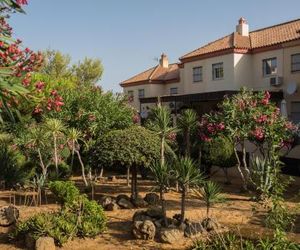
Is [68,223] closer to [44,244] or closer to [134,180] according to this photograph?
[44,244]

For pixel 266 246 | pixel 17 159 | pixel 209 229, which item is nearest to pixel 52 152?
pixel 17 159

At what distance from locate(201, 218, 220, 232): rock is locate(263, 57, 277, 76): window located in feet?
67.0

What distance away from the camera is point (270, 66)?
3002 cm

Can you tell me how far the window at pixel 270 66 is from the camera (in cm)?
2956

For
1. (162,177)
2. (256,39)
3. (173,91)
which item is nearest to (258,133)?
(162,177)

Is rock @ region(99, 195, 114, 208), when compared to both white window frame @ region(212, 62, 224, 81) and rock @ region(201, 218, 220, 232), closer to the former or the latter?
rock @ region(201, 218, 220, 232)

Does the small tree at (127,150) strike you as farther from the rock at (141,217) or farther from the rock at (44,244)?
the rock at (44,244)

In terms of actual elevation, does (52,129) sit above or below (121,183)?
above

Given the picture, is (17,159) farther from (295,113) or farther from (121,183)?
(295,113)

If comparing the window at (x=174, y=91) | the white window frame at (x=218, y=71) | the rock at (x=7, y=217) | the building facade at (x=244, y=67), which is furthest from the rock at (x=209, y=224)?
the window at (x=174, y=91)

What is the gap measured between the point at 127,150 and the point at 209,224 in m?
3.37

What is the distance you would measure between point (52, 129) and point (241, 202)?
6841 millimetres

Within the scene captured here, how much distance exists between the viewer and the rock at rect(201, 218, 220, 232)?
424 inches

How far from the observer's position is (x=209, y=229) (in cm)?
1080
